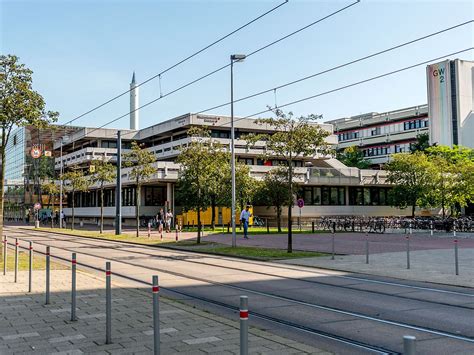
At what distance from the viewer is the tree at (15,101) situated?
1609cm

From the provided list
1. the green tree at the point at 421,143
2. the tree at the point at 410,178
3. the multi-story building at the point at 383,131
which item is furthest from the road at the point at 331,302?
the multi-story building at the point at 383,131

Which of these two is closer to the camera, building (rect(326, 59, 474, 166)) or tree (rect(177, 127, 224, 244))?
tree (rect(177, 127, 224, 244))

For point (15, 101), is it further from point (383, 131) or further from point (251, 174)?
point (383, 131)

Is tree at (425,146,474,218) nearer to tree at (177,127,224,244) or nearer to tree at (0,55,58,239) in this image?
tree at (177,127,224,244)

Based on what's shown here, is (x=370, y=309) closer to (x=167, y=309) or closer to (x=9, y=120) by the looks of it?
(x=167, y=309)

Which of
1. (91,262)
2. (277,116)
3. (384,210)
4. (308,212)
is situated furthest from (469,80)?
(91,262)

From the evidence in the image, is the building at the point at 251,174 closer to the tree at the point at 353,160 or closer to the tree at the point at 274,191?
the tree at the point at 274,191

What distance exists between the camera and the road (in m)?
7.22

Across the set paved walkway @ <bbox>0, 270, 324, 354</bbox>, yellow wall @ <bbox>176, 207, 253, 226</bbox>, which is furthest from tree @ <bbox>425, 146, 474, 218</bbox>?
paved walkway @ <bbox>0, 270, 324, 354</bbox>

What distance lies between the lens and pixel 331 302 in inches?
402

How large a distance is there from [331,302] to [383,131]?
324 feet

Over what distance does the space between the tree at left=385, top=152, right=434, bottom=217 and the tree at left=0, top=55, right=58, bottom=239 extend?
38.2 meters

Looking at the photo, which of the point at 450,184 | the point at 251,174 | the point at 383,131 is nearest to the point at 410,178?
the point at 450,184

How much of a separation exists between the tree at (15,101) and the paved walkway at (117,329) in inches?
299
